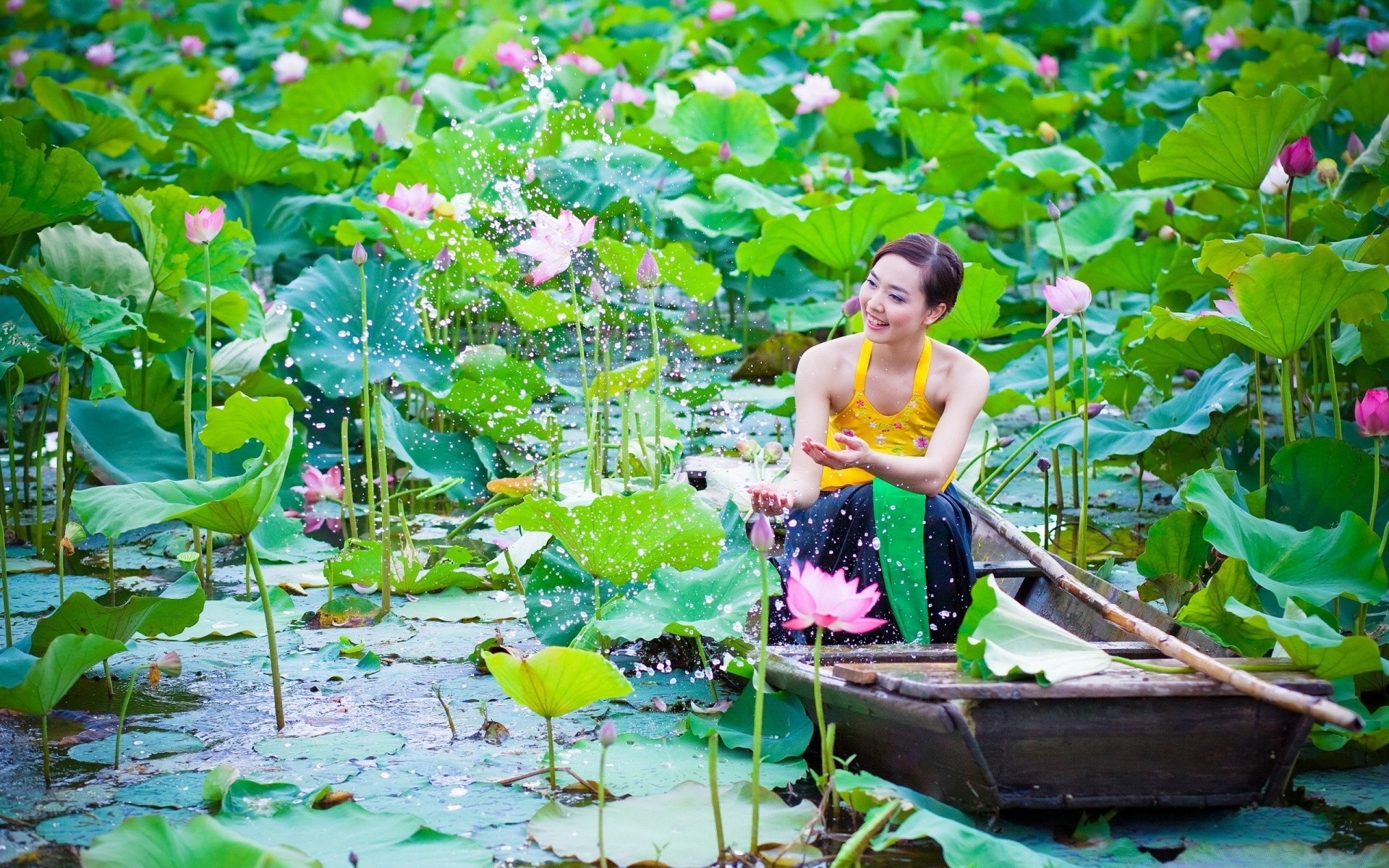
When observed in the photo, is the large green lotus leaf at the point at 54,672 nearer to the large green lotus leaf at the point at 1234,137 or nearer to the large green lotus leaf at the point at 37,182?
the large green lotus leaf at the point at 37,182

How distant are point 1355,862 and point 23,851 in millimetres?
1756

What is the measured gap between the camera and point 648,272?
9.52 feet

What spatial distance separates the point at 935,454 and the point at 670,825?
0.88 meters

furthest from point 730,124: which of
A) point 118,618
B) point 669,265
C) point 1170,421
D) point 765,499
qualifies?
point 118,618

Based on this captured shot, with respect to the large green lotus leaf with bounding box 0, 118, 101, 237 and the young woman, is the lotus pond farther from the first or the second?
the young woman

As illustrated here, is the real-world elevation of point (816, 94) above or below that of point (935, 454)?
above

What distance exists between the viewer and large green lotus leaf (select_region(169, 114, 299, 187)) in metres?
4.67

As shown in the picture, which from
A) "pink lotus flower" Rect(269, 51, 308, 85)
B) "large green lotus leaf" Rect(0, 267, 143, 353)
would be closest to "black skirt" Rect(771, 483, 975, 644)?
"large green lotus leaf" Rect(0, 267, 143, 353)

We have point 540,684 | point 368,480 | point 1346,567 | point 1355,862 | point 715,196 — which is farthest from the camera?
point 715,196

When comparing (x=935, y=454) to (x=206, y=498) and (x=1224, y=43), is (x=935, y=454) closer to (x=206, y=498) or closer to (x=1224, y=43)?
(x=206, y=498)

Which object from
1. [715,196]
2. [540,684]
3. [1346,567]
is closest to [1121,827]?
[1346,567]

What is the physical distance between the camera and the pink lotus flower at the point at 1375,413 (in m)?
2.38

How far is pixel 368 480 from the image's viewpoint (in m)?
3.15

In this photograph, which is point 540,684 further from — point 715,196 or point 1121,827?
point 715,196
